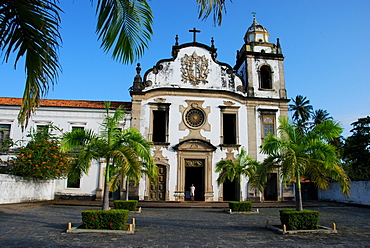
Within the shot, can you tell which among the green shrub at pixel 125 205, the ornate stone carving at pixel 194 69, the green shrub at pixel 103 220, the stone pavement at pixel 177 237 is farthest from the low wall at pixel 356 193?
the green shrub at pixel 103 220

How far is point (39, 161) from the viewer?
1758 centimetres

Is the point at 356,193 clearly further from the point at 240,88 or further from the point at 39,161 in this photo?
the point at 39,161

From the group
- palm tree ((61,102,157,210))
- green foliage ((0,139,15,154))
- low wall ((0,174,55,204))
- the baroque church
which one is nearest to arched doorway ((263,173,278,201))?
the baroque church

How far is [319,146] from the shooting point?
9555 mm

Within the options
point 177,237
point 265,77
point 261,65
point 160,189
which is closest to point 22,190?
point 160,189

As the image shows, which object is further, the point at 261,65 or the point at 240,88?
the point at 261,65

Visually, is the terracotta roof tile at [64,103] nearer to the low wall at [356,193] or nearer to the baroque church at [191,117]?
the baroque church at [191,117]

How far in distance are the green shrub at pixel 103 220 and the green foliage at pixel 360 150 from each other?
21.2m

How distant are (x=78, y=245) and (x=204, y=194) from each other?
578 inches

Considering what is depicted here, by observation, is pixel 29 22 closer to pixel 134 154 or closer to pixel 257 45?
pixel 134 154

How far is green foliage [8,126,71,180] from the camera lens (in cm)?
1738

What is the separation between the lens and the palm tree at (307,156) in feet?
30.6

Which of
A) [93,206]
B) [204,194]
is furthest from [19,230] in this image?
[204,194]

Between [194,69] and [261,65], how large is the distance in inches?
216
